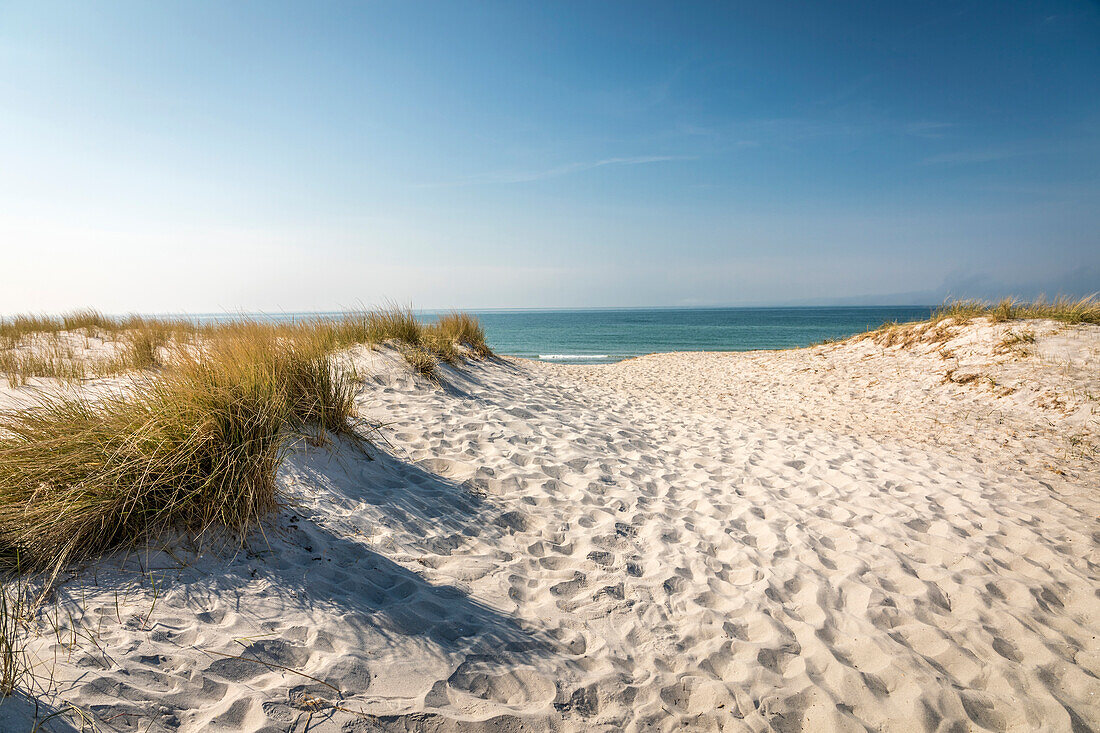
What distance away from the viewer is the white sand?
1.80 m

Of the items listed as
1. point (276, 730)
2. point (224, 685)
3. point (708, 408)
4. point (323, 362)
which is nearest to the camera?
point (276, 730)

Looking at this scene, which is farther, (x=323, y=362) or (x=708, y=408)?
(x=708, y=408)

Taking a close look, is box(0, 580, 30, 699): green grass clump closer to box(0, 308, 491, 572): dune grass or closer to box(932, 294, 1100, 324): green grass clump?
box(0, 308, 491, 572): dune grass

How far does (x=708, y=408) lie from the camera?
8.23 meters

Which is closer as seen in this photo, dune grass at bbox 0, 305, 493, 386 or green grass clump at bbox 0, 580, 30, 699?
green grass clump at bbox 0, 580, 30, 699

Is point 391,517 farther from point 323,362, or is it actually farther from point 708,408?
point 708,408

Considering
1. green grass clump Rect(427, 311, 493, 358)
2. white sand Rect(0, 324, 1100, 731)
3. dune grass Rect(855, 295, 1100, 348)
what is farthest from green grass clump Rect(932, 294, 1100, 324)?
green grass clump Rect(427, 311, 493, 358)

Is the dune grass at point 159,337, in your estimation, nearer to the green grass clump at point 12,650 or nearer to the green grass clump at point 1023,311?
the green grass clump at point 12,650

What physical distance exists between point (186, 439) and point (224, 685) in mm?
1369

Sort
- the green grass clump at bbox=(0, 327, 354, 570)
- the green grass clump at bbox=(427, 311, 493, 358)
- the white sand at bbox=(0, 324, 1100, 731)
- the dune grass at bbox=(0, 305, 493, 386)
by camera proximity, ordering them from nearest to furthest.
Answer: the white sand at bbox=(0, 324, 1100, 731), the green grass clump at bbox=(0, 327, 354, 570), the dune grass at bbox=(0, 305, 493, 386), the green grass clump at bbox=(427, 311, 493, 358)

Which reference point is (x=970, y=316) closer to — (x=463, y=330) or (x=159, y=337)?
(x=463, y=330)

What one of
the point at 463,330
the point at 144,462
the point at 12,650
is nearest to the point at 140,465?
the point at 144,462

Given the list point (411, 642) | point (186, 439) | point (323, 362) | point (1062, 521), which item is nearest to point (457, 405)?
point (323, 362)

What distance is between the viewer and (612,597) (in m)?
2.73
